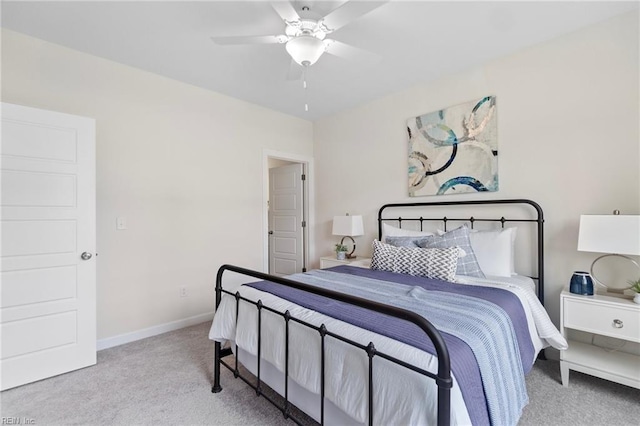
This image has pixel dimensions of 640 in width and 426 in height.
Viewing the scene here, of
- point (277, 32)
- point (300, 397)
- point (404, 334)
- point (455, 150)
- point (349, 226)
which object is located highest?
point (277, 32)

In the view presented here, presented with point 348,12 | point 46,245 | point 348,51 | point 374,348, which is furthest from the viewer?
point 46,245

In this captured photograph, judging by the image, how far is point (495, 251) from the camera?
246 centimetres

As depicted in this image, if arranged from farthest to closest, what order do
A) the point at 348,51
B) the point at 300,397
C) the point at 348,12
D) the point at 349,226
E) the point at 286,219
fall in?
the point at 286,219
the point at 349,226
the point at 348,51
the point at 348,12
the point at 300,397

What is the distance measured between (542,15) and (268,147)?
307cm

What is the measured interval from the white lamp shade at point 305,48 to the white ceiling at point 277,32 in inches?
10.0

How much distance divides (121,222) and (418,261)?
2.76 m

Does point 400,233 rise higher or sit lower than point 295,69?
lower

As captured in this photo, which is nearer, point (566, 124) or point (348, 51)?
point (348, 51)

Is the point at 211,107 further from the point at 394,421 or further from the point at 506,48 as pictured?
the point at 394,421

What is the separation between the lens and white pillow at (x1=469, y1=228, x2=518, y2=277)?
2.42m

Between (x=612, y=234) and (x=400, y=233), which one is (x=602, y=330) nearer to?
(x=612, y=234)

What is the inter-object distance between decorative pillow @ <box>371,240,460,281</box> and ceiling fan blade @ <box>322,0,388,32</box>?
1726 millimetres

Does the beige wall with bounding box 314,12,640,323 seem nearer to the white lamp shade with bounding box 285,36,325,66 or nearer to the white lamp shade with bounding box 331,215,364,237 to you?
the white lamp shade with bounding box 331,215,364,237

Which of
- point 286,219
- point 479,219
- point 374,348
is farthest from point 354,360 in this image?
point 286,219
